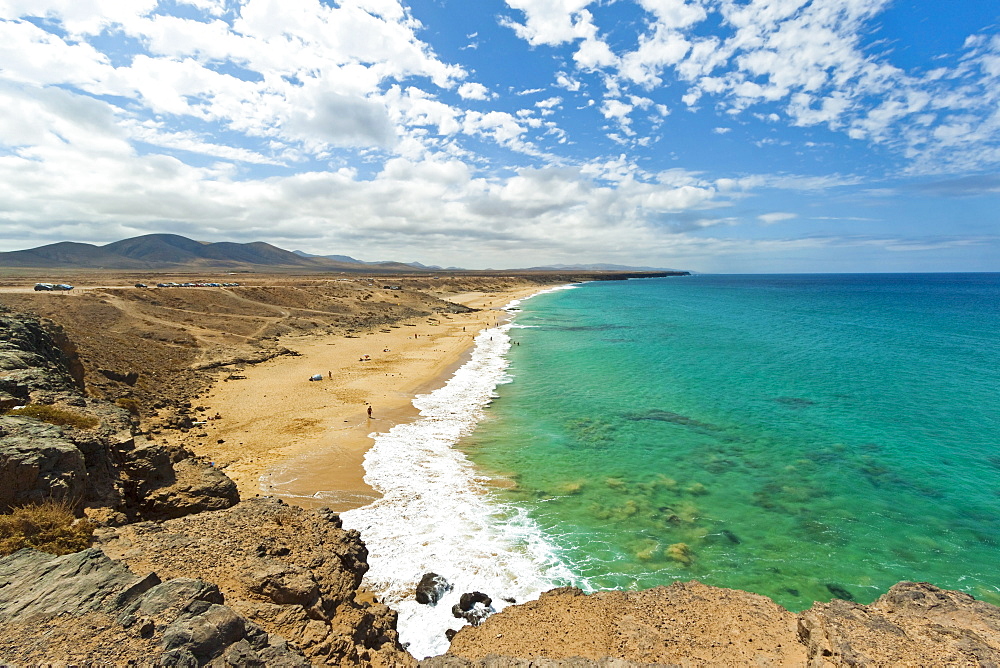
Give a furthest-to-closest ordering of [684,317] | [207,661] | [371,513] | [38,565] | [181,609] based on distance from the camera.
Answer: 1. [684,317]
2. [371,513]
3. [38,565]
4. [181,609]
5. [207,661]

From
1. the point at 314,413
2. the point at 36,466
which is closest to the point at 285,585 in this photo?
the point at 36,466

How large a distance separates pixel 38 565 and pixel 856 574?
17.2m

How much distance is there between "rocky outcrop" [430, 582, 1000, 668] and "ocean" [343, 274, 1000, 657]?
4.72 ft

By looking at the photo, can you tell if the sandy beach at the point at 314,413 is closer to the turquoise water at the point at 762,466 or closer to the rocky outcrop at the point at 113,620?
the turquoise water at the point at 762,466

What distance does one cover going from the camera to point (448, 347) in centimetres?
4400

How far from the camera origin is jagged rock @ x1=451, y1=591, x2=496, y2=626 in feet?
32.2

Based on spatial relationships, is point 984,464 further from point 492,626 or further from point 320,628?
point 320,628

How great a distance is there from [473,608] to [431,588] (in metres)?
1.16

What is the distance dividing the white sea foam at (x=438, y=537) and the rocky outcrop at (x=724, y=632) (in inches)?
51.0

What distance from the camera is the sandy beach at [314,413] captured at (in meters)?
15.9

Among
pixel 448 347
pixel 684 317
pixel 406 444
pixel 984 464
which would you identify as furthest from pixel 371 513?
pixel 684 317

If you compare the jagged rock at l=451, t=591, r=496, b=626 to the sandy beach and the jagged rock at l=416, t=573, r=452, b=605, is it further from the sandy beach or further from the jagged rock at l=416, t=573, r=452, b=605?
the sandy beach

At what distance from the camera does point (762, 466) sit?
18031mm

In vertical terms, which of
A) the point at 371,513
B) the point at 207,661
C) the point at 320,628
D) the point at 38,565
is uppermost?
the point at 38,565
